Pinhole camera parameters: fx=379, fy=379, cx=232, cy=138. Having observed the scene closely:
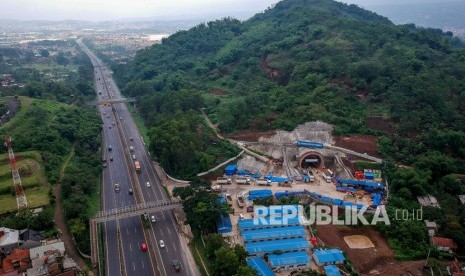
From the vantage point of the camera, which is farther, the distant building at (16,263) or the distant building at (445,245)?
the distant building at (445,245)

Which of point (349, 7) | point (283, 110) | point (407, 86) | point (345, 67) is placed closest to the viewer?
point (407, 86)

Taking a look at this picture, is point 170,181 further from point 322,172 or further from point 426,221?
point 426,221

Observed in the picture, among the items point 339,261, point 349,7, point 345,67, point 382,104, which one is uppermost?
point 349,7

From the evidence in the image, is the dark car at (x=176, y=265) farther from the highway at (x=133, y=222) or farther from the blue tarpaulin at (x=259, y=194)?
the blue tarpaulin at (x=259, y=194)

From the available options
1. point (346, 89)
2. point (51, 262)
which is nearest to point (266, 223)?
point (51, 262)

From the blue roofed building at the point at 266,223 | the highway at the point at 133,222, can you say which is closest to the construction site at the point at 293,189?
the blue roofed building at the point at 266,223

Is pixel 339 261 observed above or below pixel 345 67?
below

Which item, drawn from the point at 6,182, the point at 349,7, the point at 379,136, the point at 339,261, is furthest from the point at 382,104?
the point at 349,7

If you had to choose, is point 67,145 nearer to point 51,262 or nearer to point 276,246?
point 51,262
